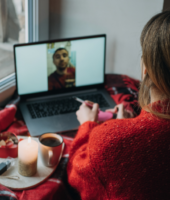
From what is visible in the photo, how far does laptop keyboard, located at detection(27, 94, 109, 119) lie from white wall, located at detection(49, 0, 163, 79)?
0.29 m

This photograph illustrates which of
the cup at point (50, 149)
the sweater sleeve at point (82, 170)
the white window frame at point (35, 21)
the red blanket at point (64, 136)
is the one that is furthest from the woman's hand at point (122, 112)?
the white window frame at point (35, 21)

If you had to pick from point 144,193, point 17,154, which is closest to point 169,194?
point 144,193

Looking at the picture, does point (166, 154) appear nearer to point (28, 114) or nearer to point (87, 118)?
Answer: point (87, 118)

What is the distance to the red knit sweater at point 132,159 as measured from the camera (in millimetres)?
640

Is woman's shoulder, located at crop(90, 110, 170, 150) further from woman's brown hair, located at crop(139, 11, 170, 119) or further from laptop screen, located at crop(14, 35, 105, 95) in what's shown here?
laptop screen, located at crop(14, 35, 105, 95)

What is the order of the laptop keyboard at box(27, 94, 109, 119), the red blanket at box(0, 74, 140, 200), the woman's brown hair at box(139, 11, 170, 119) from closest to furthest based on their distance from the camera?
the woman's brown hair at box(139, 11, 170, 119) < the red blanket at box(0, 74, 140, 200) < the laptop keyboard at box(27, 94, 109, 119)

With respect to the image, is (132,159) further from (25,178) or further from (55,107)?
(55,107)

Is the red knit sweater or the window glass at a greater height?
the window glass

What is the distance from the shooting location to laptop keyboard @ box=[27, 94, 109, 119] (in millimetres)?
1083

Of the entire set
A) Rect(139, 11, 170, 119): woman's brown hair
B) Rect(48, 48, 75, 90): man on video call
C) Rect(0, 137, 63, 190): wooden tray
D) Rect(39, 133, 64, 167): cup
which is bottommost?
Rect(0, 137, 63, 190): wooden tray

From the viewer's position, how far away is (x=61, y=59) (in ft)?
3.80

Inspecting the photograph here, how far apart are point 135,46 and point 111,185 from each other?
0.79 metres

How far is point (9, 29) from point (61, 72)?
343 millimetres

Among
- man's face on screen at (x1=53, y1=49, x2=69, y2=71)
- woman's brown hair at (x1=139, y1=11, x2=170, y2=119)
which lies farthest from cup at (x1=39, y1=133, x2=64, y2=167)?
man's face on screen at (x1=53, y1=49, x2=69, y2=71)
